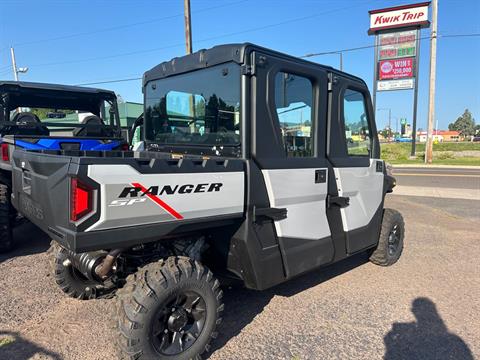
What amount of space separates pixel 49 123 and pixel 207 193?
4939 mm

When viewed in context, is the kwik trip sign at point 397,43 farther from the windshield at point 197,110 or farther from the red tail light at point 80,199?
the red tail light at point 80,199

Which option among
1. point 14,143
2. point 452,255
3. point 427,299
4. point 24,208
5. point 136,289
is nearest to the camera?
point 136,289

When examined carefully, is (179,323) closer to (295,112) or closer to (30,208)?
(30,208)

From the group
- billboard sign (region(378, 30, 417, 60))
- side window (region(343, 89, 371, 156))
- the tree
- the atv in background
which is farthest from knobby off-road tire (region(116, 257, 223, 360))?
the tree

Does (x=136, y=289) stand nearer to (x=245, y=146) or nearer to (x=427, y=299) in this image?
(x=245, y=146)

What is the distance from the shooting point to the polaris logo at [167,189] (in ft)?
7.29

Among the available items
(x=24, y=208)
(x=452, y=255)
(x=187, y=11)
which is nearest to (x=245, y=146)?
(x=24, y=208)

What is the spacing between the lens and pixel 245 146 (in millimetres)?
2816

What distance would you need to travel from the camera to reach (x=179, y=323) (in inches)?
103

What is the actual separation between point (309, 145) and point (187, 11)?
12.6 metres

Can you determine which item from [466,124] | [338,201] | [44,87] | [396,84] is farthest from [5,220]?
[466,124]

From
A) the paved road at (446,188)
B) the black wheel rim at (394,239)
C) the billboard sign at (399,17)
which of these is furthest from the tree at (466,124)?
the black wheel rim at (394,239)

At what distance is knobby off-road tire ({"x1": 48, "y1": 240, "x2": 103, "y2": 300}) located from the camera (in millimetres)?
3422

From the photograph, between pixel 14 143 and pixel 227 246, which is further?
pixel 14 143
